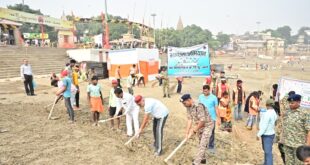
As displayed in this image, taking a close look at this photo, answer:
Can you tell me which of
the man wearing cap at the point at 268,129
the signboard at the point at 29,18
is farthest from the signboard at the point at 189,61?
the signboard at the point at 29,18

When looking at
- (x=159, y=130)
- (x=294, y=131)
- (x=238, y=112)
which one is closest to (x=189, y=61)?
(x=238, y=112)

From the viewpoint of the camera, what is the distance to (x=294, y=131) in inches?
200

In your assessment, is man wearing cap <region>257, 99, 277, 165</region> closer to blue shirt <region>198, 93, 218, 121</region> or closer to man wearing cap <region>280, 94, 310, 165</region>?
man wearing cap <region>280, 94, 310, 165</region>

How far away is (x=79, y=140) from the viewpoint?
23.8 ft

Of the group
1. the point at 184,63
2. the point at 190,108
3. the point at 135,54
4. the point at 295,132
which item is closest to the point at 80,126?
the point at 190,108

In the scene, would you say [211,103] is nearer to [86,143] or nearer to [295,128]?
[295,128]

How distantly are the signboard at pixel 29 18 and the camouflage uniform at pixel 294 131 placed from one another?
87.9ft

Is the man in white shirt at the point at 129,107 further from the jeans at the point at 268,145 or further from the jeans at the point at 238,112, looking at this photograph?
the jeans at the point at 238,112

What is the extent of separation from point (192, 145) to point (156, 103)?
211 cm

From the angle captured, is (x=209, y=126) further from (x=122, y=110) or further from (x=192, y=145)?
(x=122, y=110)

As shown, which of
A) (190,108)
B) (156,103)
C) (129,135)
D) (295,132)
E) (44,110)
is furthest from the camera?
(44,110)

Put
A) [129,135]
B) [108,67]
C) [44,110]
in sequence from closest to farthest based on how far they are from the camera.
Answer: [129,135], [44,110], [108,67]

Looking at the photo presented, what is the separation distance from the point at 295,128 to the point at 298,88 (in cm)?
419

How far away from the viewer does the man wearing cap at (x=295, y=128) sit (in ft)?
16.3
